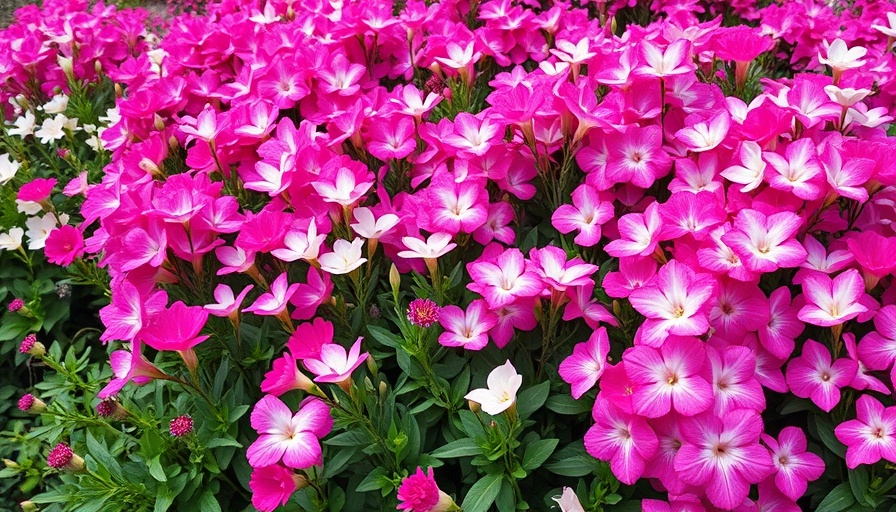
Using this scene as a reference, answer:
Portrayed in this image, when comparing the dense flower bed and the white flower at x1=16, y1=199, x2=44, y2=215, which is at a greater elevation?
the dense flower bed

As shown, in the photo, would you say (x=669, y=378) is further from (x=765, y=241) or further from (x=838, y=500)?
(x=838, y=500)

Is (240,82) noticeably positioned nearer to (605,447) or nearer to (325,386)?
(325,386)

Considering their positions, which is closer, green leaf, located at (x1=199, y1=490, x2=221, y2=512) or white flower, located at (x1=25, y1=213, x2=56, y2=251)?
green leaf, located at (x1=199, y1=490, x2=221, y2=512)

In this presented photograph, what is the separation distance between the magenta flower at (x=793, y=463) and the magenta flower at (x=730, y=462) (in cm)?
10

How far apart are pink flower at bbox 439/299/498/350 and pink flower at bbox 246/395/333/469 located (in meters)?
0.36

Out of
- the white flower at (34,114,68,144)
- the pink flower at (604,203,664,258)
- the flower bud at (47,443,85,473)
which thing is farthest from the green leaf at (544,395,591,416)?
the white flower at (34,114,68,144)

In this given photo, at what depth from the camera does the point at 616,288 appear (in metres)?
1.57

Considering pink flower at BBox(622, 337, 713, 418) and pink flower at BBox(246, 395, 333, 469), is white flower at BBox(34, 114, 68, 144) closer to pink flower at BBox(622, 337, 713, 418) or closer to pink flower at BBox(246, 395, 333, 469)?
pink flower at BBox(246, 395, 333, 469)

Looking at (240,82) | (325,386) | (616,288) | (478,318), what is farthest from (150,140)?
(616,288)

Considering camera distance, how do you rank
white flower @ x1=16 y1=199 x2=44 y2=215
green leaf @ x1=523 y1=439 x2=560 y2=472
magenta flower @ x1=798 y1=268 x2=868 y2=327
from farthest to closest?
1. white flower @ x1=16 y1=199 x2=44 y2=215
2. green leaf @ x1=523 y1=439 x2=560 y2=472
3. magenta flower @ x1=798 y1=268 x2=868 y2=327

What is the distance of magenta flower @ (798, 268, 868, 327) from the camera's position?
4.58ft

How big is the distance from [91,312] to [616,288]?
2.58m

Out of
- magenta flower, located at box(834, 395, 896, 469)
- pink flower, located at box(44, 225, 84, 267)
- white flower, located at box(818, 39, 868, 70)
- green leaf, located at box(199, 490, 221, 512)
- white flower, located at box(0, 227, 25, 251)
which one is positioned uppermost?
white flower, located at box(818, 39, 868, 70)

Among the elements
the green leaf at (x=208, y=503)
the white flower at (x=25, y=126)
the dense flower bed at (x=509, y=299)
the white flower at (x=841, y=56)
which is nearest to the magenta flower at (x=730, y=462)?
the dense flower bed at (x=509, y=299)
